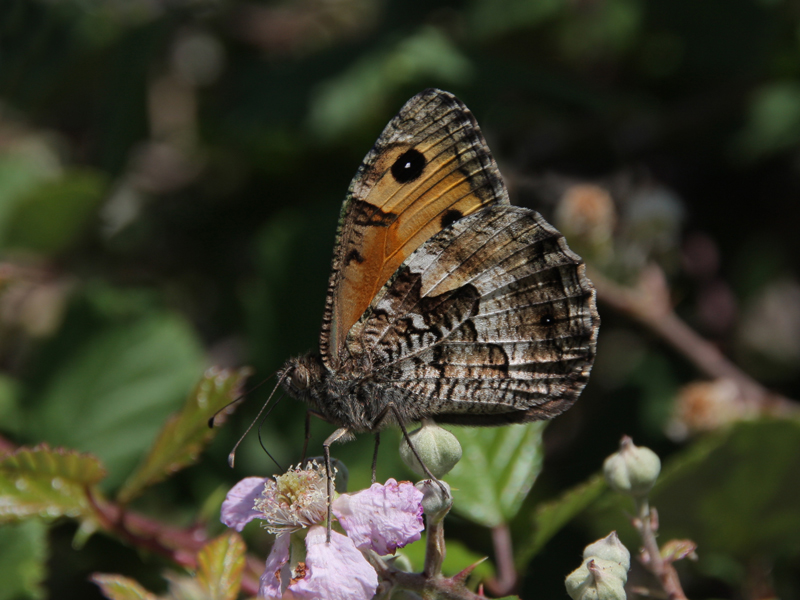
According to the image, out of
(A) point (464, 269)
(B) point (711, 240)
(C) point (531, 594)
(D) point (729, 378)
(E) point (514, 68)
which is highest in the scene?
(E) point (514, 68)

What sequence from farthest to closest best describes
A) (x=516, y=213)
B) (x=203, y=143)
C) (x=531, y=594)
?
(x=203, y=143) < (x=531, y=594) < (x=516, y=213)

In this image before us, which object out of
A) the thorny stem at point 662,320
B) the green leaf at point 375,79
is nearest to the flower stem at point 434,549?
the thorny stem at point 662,320

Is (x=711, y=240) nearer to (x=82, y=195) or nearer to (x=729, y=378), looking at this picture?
(x=729, y=378)

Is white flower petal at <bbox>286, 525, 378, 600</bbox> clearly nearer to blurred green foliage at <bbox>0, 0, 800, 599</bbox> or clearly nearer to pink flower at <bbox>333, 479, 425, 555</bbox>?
pink flower at <bbox>333, 479, 425, 555</bbox>

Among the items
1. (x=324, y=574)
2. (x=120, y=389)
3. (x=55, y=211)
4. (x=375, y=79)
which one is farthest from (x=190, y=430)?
(x=55, y=211)

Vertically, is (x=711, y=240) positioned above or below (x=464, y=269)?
below

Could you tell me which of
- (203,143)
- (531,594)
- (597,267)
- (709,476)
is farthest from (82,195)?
(709,476)

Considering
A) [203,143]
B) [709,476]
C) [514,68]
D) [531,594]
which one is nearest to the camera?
[709,476]

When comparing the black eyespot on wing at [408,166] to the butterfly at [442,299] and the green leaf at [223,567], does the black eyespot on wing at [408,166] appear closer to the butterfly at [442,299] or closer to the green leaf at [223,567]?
the butterfly at [442,299]
